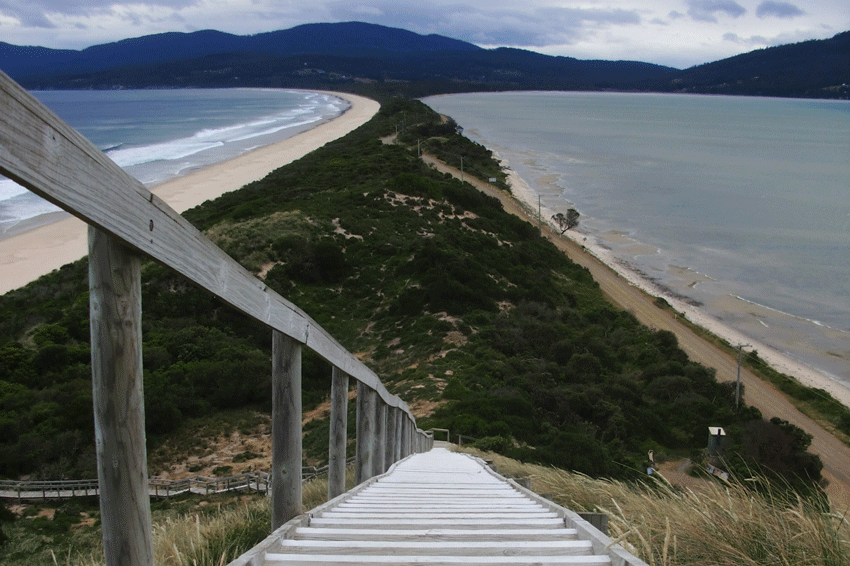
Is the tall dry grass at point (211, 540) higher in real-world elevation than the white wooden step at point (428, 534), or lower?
lower

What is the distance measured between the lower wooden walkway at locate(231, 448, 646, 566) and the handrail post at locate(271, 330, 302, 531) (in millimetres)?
108

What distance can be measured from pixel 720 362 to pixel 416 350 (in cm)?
1605

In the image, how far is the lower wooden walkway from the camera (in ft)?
6.90

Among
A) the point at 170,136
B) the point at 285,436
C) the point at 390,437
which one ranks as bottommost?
the point at 390,437

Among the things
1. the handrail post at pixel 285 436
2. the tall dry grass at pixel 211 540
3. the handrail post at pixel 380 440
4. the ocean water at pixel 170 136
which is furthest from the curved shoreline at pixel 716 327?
the ocean water at pixel 170 136

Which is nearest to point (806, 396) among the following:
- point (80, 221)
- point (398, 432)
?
point (398, 432)

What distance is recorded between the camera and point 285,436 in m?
2.67

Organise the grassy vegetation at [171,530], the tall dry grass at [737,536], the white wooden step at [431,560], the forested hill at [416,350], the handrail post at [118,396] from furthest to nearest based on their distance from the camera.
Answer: the forested hill at [416,350], the grassy vegetation at [171,530], the tall dry grass at [737,536], the white wooden step at [431,560], the handrail post at [118,396]

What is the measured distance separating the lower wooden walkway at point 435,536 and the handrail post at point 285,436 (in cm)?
11

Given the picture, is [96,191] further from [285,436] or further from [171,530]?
[171,530]

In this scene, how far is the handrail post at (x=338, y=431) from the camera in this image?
11.8 ft

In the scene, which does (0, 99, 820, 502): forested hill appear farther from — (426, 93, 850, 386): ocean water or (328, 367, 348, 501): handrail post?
(426, 93, 850, 386): ocean water

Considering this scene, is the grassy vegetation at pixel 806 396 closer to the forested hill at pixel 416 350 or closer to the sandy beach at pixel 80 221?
the forested hill at pixel 416 350

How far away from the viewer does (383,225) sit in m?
35.8
